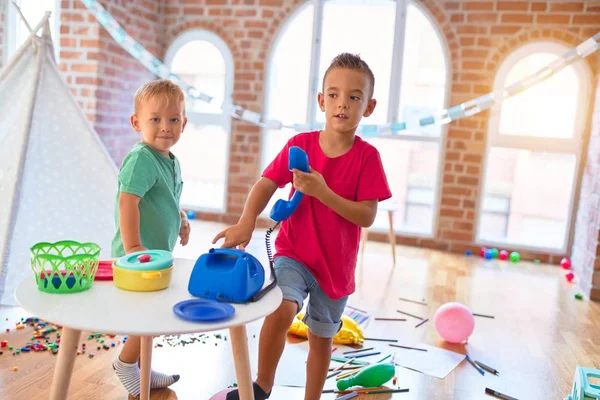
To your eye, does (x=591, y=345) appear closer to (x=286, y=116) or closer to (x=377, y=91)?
(x=377, y=91)

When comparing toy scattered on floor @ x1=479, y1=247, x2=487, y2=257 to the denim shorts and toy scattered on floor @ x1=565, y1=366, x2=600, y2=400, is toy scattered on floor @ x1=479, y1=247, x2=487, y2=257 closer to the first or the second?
toy scattered on floor @ x1=565, y1=366, x2=600, y2=400

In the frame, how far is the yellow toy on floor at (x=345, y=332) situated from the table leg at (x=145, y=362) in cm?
91

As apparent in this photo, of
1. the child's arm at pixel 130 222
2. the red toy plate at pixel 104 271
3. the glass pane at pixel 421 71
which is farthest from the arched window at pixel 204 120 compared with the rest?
the red toy plate at pixel 104 271

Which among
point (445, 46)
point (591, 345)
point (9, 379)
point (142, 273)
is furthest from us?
point (445, 46)

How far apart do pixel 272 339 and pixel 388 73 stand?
323 cm

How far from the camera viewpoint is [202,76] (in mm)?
4539

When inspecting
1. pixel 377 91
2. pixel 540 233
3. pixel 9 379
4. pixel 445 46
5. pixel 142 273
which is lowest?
pixel 9 379

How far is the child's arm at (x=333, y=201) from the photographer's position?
1222mm

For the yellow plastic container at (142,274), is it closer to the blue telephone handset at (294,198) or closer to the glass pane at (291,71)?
the blue telephone handset at (294,198)

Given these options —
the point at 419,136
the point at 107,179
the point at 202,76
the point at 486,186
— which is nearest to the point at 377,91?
the point at 419,136

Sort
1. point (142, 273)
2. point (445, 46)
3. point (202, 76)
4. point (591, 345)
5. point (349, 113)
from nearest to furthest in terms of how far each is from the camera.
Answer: point (142, 273) → point (349, 113) → point (591, 345) → point (445, 46) → point (202, 76)

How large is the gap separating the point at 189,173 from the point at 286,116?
0.98 meters

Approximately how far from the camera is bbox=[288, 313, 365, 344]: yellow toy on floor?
2.20m

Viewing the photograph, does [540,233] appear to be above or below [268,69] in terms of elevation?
below
